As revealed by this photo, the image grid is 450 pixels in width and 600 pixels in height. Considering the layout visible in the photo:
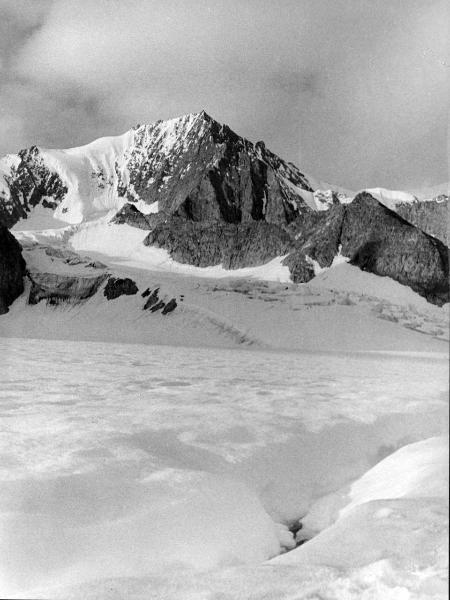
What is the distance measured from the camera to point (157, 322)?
4431cm

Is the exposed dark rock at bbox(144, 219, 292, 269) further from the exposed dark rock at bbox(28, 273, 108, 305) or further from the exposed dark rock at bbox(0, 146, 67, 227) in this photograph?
the exposed dark rock at bbox(0, 146, 67, 227)

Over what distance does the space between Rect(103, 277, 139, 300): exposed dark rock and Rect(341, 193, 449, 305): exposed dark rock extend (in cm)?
2812

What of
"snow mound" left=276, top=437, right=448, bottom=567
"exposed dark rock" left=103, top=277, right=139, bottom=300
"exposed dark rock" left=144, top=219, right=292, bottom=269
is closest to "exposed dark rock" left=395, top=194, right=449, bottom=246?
"exposed dark rock" left=144, top=219, right=292, bottom=269

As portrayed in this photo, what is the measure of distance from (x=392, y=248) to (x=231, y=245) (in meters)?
21.5

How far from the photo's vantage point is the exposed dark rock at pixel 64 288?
179ft

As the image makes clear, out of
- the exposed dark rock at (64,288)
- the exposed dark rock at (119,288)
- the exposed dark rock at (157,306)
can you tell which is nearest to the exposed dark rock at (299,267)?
the exposed dark rock at (119,288)

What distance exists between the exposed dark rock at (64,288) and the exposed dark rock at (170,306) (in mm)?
11226

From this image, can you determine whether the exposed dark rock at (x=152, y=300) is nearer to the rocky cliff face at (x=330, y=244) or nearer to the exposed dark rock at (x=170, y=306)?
the exposed dark rock at (x=170, y=306)

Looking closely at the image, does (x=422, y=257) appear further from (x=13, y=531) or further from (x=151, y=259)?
(x=13, y=531)

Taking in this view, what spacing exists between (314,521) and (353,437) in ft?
6.17

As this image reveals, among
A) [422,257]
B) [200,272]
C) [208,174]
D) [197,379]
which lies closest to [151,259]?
[200,272]

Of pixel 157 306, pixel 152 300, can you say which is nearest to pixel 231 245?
pixel 152 300

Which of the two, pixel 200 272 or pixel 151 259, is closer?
pixel 200 272

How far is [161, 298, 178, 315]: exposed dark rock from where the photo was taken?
45.1 m
